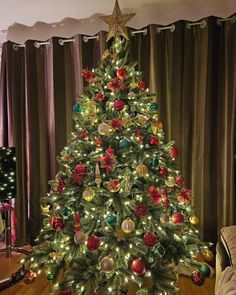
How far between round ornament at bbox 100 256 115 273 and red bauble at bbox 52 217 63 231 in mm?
421

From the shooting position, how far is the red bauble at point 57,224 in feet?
6.16

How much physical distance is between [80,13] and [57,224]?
6.95ft

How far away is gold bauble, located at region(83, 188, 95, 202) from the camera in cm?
173

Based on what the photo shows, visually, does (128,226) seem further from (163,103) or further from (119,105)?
(163,103)

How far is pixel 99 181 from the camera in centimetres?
179

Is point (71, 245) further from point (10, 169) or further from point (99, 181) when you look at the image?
point (10, 169)

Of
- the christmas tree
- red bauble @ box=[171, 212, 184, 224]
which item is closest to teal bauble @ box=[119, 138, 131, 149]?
the christmas tree

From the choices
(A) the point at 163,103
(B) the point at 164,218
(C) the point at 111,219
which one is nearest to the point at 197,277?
(B) the point at 164,218

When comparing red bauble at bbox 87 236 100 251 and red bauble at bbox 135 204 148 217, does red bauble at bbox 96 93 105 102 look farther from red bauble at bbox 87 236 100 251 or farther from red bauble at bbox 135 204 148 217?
red bauble at bbox 87 236 100 251

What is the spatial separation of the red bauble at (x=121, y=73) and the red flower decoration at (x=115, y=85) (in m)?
0.03

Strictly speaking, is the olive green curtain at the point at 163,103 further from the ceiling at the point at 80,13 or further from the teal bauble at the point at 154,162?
the teal bauble at the point at 154,162

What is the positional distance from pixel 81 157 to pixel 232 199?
1.50 metres

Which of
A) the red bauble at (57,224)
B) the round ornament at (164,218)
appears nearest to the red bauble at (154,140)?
the round ornament at (164,218)

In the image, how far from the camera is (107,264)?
5.24 feet
